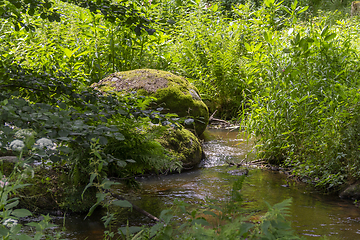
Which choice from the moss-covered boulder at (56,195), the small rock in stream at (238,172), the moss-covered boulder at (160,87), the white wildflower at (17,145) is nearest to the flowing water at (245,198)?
the small rock in stream at (238,172)

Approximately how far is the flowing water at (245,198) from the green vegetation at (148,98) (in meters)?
0.24

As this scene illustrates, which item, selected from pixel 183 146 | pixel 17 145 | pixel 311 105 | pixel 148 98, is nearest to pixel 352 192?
pixel 311 105

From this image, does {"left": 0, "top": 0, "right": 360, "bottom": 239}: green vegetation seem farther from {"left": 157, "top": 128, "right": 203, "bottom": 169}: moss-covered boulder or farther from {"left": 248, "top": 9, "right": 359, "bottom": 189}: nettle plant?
{"left": 157, "top": 128, "right": 203, "bottom": 169}: moss-covered boulder

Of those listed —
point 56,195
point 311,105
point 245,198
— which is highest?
point 311,105

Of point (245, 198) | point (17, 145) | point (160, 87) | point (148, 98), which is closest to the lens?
point (17, 145)

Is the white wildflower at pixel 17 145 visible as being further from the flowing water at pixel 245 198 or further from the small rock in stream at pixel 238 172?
the small rock in stream at pixel 238 172

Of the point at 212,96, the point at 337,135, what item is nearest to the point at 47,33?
A: the point at 212,96

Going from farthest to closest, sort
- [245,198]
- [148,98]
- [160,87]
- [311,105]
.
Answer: [160,87] < [311,105] < [245,198] < [148,98]

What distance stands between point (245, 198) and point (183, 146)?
1.52 meters

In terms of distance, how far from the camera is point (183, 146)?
472 centimetres

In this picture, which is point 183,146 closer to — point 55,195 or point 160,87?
point 160,87

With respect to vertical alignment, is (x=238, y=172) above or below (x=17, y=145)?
below

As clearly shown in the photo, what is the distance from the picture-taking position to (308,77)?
4.09 meters

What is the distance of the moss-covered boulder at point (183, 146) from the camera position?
457 cm
